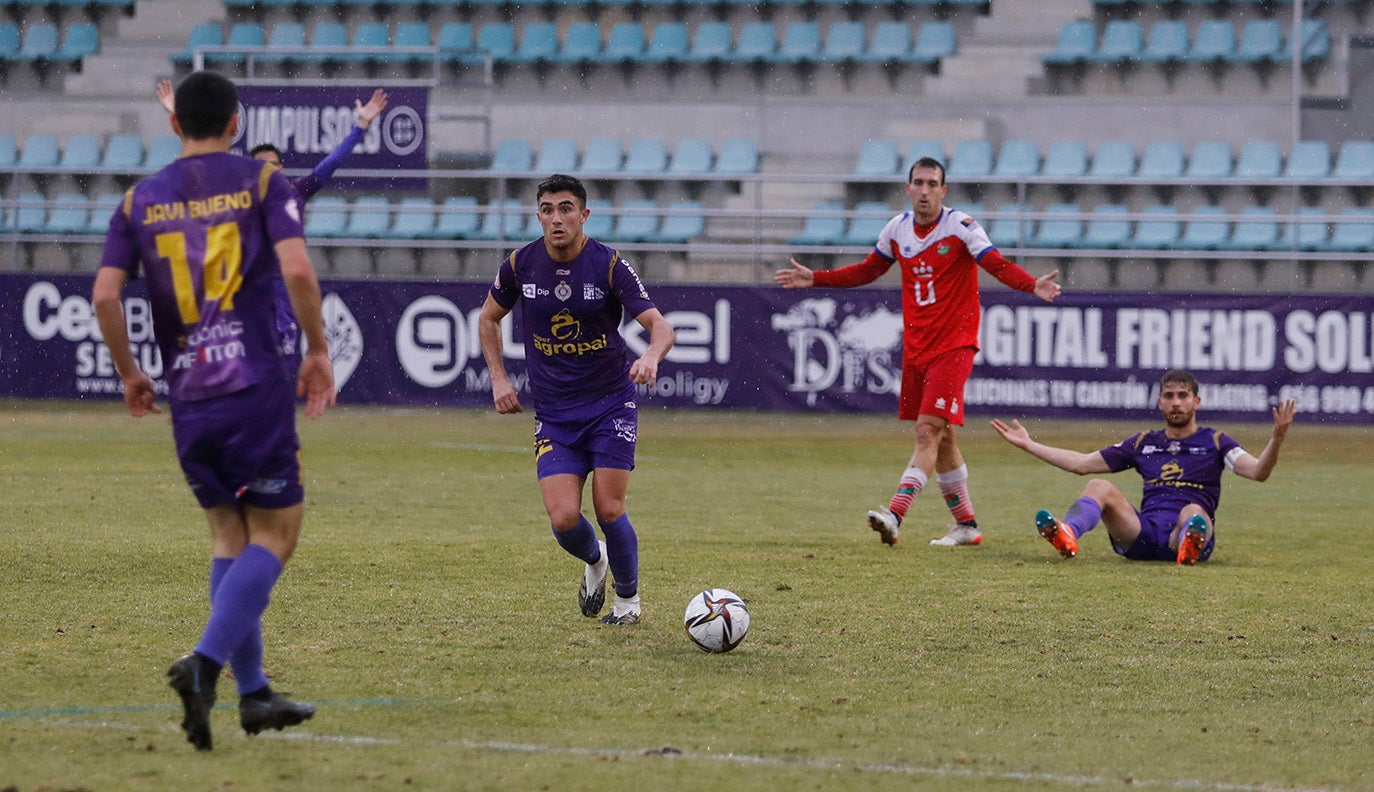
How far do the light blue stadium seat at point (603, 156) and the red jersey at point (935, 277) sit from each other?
13966 mm

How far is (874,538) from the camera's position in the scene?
35.0 ft

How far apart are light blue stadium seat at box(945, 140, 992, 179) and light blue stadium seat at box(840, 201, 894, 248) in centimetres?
119

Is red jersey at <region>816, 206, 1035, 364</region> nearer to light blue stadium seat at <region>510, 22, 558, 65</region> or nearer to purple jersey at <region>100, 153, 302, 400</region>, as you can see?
purple jersey at <region>100, 153, 302, 400</region>

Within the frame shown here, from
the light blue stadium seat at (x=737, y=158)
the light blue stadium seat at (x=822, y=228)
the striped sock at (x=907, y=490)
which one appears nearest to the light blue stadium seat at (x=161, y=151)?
the light blue stadium seat at (x=737, y=158)

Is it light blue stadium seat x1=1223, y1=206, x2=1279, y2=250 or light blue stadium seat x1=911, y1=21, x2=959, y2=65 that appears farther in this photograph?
light blue stadium seat x1=911, y1=21, x2=959, y2=65

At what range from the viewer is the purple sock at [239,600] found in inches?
189

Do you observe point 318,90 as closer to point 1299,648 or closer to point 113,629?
point 113,629

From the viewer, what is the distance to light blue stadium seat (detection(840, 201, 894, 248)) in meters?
22.3

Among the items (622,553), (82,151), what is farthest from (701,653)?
(82,151)

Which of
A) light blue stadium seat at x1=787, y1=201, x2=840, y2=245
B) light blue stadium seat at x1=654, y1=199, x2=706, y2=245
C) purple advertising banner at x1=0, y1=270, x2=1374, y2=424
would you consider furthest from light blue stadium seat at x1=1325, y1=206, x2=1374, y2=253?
light blue stadium seat at x1=654, y1=199, x2=706, y2=245

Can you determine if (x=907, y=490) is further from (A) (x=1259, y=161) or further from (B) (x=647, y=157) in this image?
(B) (x=647, y=157)

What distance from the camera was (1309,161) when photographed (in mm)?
22328

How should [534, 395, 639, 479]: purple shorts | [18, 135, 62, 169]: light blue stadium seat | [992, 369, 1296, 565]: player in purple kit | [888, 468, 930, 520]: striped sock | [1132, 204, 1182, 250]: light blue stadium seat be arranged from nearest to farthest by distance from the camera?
[534, 395, 639, 479]: purple shorts → [992, 369, 1296, 565]: player in purple kit → [888, 468, 930, 520]: striped sock → [1132, 204, 1182, 250]: light blue stadium seat → [18, 135, 62, 169]: light blue stadium seat

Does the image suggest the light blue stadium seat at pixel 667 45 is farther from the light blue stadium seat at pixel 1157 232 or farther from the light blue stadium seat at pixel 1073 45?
the light blue stadium seat at pixel 1157 232
